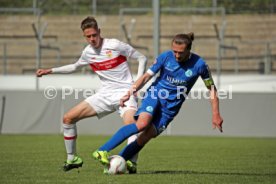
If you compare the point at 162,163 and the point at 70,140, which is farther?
the point at 162,163

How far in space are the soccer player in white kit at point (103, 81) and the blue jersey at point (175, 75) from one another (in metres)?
0.71

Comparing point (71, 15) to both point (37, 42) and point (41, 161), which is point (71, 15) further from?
point (41, 161)

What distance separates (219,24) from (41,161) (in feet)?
37.1

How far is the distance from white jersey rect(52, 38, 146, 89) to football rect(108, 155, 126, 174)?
145cm

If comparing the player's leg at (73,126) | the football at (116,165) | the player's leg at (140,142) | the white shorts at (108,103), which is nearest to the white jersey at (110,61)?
the white shorts at (108,103)

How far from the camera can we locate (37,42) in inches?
837

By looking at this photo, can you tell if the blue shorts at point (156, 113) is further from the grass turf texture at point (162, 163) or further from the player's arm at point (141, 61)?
the player's arm at point (141, 61)

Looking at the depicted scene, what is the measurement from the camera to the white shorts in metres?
10.1

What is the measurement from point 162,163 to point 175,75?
2380 mm

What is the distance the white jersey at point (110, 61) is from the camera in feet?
34.0

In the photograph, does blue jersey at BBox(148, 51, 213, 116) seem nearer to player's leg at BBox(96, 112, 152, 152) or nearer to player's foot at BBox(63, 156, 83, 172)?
player's leg at BBox(96, 112, 152, 152)

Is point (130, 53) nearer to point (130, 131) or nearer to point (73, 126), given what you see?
point (73, 126)

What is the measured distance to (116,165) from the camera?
30.1 ft

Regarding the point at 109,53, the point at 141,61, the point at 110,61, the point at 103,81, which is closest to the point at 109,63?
the point at 110,61
